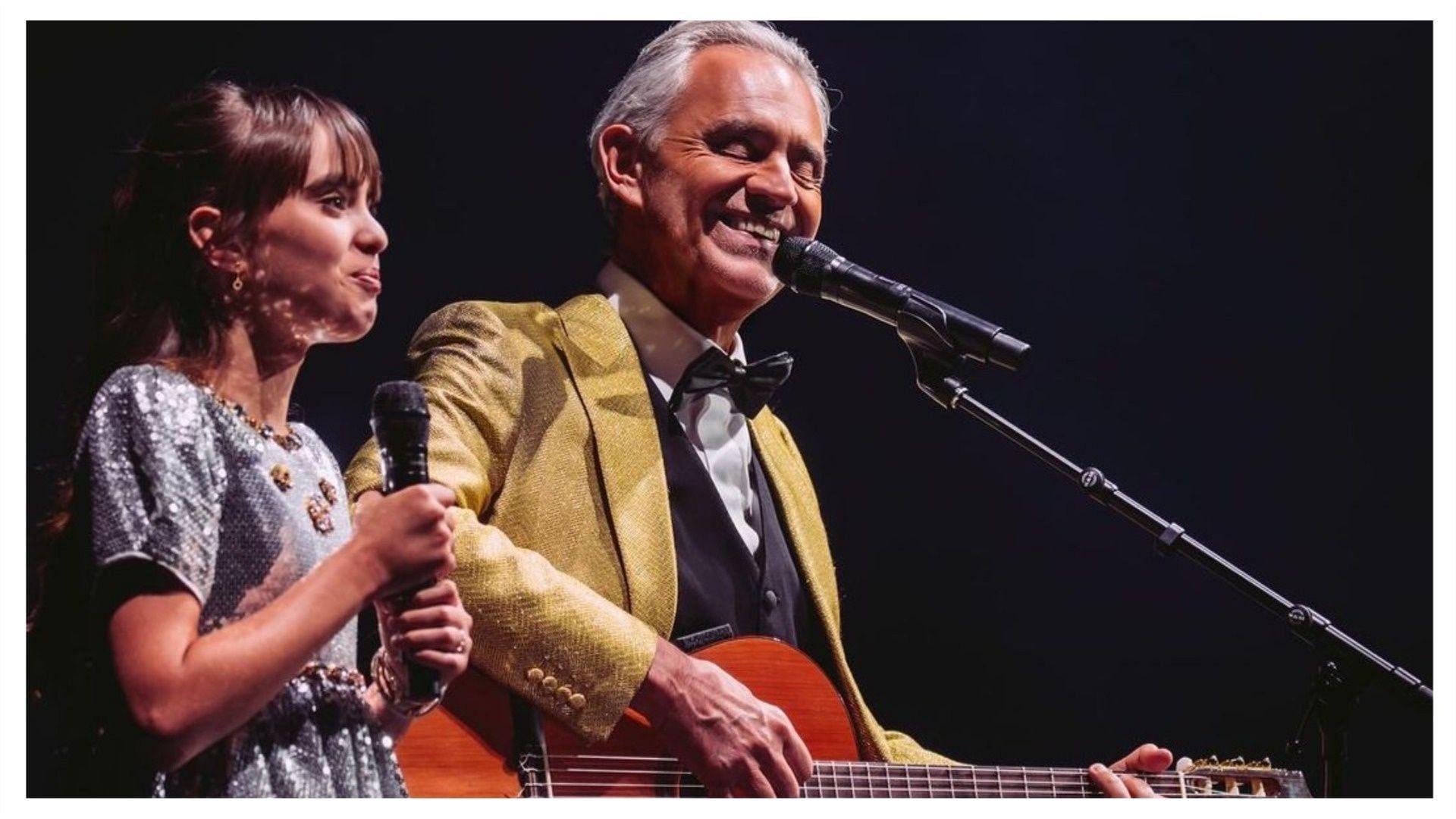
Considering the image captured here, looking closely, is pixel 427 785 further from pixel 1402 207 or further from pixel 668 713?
pixel 1402 207

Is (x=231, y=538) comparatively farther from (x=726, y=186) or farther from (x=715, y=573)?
(x=726, y=186)

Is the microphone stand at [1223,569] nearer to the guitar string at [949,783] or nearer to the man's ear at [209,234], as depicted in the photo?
the guitar string at [949,783]

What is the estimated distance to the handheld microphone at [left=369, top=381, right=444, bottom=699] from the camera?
1745 mm

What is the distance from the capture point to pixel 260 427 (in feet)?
5.91

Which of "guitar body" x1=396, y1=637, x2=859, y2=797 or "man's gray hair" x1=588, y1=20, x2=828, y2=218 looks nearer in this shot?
"guitar body" x1=396, y1=637, x2=859, y2=797

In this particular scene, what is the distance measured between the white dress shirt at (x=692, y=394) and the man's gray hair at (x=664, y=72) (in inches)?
7.3

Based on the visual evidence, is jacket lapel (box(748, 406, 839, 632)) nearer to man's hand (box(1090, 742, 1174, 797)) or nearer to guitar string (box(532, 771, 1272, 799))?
guitar string (box(532, 771, 1272, 799))

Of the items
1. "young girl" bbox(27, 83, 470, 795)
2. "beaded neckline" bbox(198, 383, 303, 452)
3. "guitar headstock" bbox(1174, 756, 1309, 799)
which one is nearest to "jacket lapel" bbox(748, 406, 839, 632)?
"guitar headstock" bbox(1174, 756, 1309, 799)

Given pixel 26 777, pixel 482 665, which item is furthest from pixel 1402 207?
pixel 26 777

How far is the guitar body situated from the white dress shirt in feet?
1.07

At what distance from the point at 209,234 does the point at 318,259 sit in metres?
0.12

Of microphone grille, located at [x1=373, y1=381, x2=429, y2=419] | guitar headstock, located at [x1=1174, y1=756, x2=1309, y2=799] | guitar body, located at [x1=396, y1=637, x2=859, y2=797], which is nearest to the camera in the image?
microphone grille, located at [x1=373, y1=381, x2=429, y2=419]

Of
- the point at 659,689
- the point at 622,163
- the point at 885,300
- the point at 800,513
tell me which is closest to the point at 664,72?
the point at 622,163

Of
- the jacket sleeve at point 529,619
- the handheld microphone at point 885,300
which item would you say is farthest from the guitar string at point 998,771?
the handheld microphone at point 885,300
